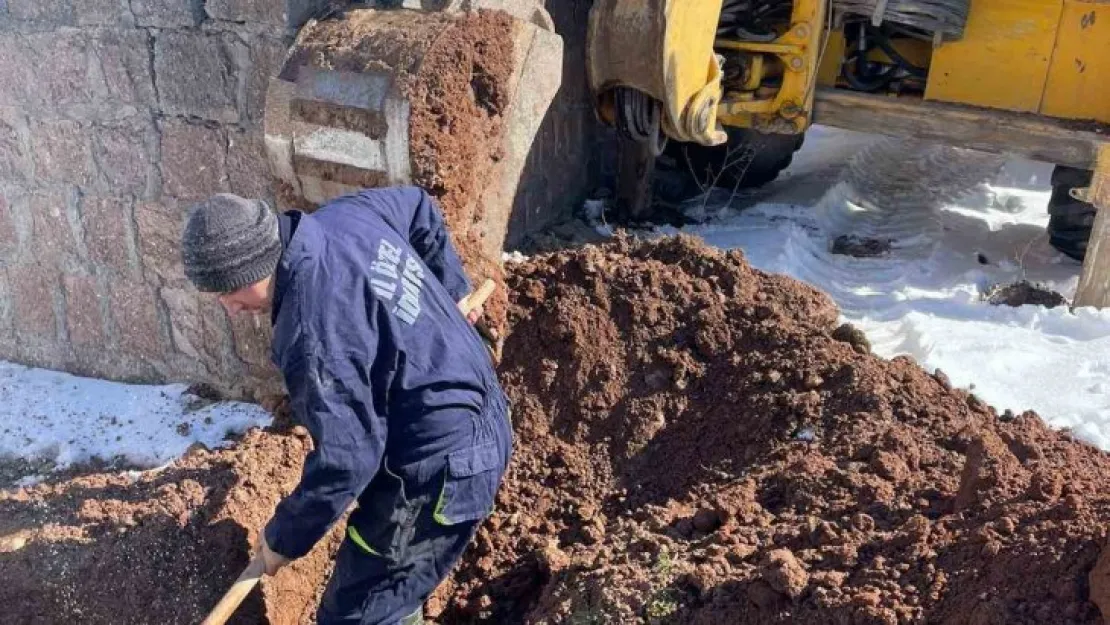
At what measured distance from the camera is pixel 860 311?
17.0ft

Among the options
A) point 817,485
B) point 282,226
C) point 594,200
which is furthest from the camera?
point 594,200

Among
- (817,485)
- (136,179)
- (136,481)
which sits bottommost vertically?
(136,481)

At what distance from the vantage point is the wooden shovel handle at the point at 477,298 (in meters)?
3.21

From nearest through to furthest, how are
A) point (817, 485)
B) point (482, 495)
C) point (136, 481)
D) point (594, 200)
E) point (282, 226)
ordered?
1. point (282, 226)
2. point (482, 495)
3. point (817, 485)
4. point (136, 481)
5. point (594, 200)

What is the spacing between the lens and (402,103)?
3.18 metres

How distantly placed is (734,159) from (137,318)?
3.93 m

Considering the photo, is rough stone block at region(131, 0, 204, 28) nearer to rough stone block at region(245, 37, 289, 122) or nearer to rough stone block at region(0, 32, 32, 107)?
rough stone block at region(245, 37, 289, 122)

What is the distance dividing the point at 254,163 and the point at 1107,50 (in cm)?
418

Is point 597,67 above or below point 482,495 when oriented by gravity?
above

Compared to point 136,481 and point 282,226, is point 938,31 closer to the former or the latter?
point 282,226

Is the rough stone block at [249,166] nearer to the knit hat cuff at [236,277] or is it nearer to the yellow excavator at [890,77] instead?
the knit hat cuff at [236,277]

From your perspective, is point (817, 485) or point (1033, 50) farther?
point (1033, 50)

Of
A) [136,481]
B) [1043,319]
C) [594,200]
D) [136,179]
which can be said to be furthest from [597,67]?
[136,481]

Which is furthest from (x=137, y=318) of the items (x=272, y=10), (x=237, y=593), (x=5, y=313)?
(x=237, y=593)
